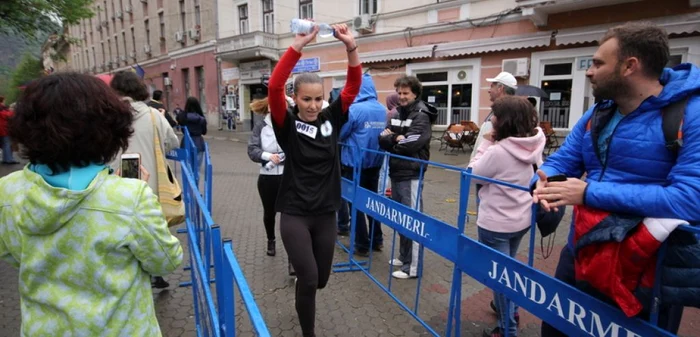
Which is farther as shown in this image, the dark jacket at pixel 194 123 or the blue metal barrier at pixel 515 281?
the dark jacket at pixel 194 123

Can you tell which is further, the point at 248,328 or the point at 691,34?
the point at 691,34

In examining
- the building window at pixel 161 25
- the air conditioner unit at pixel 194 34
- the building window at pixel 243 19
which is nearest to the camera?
the building window at pixel 243 19

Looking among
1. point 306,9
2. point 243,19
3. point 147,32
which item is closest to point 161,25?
point 147,32

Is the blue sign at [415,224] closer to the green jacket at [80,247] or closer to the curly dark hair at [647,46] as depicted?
the curly dark hair at [647,46]

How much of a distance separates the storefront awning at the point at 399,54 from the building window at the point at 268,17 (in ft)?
23.6

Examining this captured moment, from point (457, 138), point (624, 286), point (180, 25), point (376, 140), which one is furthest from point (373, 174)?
point (180, 25)

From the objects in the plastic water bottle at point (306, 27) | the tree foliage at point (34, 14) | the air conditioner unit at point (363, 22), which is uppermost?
the air conditioner unit at point (363, 22)

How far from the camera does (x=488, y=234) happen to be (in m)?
2.66

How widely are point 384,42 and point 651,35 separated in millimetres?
13904

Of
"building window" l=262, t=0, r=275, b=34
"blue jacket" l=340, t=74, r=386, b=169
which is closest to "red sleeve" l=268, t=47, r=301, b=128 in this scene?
"blue jacket" l=340, t=74, r=386, b=169

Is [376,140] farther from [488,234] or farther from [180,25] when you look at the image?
[180,25]

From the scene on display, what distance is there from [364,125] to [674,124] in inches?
118

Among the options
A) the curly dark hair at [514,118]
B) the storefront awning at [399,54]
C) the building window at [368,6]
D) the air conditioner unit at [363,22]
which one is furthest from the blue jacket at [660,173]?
the building window at [368,6]

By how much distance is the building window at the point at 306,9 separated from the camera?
59.4 ft
